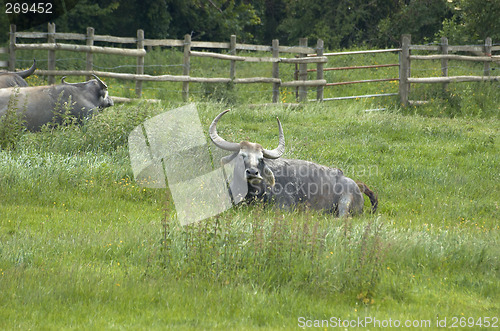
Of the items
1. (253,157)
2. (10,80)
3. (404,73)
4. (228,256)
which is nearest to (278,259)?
(228,256)

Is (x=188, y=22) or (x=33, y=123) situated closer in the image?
(x=33, y=123)

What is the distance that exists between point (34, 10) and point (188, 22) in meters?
9.33

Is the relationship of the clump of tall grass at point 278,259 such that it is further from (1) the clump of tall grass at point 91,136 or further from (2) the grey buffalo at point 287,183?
(1) the clump of tall grass at point 91,136

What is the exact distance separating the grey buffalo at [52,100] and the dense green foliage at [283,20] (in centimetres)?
1179

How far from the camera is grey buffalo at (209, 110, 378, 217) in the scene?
7.67 metres

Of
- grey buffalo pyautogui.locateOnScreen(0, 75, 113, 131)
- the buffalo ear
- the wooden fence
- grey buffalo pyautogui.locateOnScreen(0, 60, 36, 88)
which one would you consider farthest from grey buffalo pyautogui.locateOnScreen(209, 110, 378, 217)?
the wooden fence

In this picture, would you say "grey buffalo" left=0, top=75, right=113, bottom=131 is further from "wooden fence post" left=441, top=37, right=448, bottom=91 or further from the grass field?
"wooden fence post" left=441, top=37, right=448, bottom=91

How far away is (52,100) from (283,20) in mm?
23430

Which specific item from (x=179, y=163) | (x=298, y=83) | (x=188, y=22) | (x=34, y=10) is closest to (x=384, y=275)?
(x=179, y=163)

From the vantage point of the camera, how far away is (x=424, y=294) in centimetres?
504

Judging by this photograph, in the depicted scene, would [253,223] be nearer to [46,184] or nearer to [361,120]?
[46,184]

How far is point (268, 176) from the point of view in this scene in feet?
25.3

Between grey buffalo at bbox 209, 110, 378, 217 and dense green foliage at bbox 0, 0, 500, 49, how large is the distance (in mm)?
16498

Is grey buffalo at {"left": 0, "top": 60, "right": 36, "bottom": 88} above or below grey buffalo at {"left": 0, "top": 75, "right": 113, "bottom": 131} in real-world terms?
above
